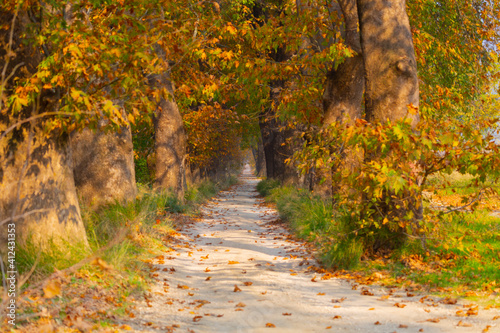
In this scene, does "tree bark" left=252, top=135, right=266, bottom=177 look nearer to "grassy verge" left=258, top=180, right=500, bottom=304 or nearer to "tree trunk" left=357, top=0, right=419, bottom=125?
"tree trunk" left=357, top=0, right=419, bottom=125

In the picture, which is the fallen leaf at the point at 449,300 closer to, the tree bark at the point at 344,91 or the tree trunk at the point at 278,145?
the tree bark at the point at 344,91

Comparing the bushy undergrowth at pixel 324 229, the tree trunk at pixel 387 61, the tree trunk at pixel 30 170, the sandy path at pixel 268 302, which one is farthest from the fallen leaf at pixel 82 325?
the tree trunk at pixel 387 61

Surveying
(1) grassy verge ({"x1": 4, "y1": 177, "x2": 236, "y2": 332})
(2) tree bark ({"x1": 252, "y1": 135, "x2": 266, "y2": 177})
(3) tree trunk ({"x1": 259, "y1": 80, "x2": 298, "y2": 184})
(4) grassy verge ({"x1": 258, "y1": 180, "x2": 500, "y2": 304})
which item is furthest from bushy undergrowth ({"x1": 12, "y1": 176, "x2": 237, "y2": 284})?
(2) tree bark ({"x1": 252, "y1": 135, "x2": 266, "y2": 177})

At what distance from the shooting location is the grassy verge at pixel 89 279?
4.32 metres

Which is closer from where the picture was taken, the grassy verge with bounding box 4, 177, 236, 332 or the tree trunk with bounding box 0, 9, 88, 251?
the grassy verge with bounding box 4, 177, 236, 332

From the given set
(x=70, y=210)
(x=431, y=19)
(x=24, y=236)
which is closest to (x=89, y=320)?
(x=24, y=236)

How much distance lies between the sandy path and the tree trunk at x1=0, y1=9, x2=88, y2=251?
5.56 ft

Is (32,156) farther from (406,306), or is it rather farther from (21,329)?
(406,306)

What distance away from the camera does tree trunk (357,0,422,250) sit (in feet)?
25.5

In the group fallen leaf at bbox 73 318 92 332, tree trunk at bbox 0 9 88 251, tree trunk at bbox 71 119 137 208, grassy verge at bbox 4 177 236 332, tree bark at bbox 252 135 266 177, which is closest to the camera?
fallen leaf at bbox 73 318 92 332

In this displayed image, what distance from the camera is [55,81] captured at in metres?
6.11

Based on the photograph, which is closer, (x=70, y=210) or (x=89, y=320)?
(x=89, y=320)

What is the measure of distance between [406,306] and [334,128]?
268 centimetres

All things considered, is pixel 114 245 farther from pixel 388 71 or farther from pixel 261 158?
pixel 261 158
